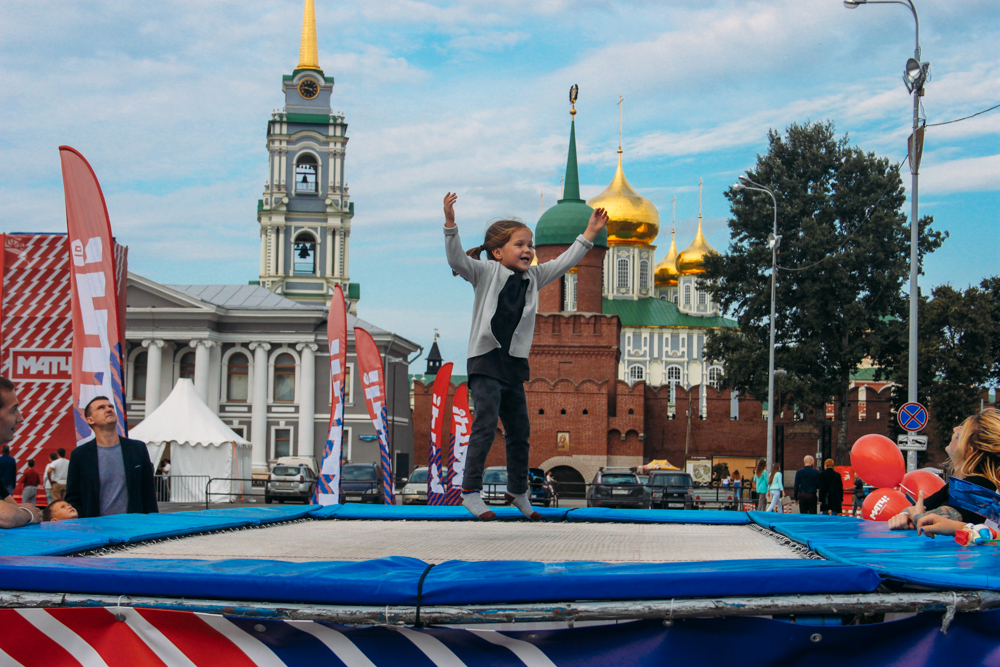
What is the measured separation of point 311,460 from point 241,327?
7638mm

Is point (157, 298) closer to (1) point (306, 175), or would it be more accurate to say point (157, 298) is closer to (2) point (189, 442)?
(1) point (306, 175)

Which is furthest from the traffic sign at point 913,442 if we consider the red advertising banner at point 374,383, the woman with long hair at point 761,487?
the red advertising banner at point 374,383

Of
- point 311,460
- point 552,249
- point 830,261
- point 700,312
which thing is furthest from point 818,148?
point 700,312

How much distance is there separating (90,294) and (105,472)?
239cm

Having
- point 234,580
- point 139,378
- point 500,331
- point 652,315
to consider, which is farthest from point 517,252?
point 652,315

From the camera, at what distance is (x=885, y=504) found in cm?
827

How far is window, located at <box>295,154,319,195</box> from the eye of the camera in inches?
2256

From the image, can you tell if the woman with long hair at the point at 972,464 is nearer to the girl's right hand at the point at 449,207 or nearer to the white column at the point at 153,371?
the girl's right hand at the point at 449,207

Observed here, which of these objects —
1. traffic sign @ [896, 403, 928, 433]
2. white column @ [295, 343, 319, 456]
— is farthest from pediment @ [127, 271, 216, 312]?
traffic sign @ [896, 403, 928, 433]

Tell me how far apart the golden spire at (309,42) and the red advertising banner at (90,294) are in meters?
55.3

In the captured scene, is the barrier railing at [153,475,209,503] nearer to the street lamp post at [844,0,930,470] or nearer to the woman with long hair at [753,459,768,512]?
the woman with long hair at [753,459,768,512]

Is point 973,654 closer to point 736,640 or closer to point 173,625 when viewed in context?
point 736,640

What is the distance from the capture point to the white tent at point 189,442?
83.6ft

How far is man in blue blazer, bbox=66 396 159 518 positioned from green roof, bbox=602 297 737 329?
8097cm
